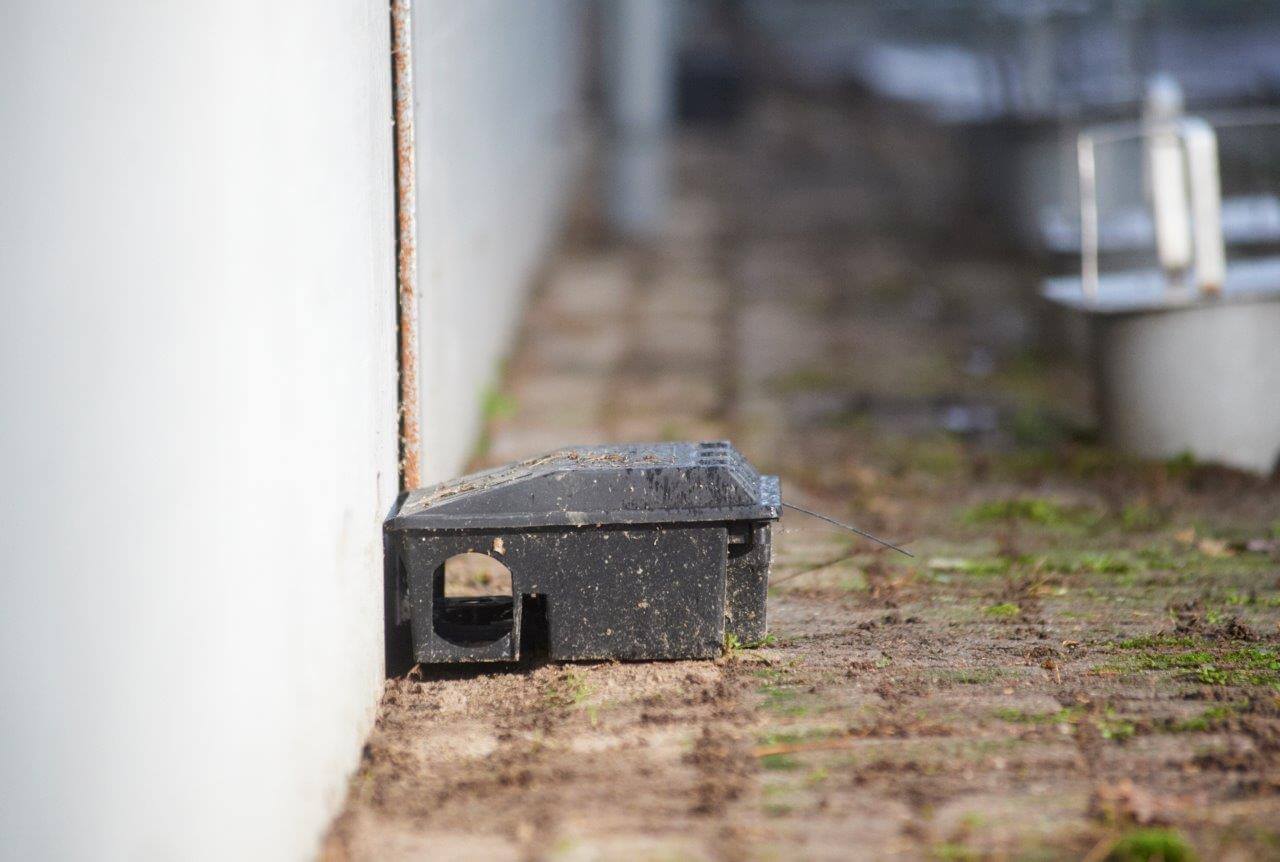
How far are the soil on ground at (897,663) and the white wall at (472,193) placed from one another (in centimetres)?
45

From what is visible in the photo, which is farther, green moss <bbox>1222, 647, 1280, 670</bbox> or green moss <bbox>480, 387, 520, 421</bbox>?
green moss <bbox>480, 387, 520, 421</bbox>

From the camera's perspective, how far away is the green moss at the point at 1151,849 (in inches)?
94.2

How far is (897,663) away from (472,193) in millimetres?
3157

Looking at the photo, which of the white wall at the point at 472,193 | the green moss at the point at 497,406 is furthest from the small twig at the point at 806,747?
the green moss at the point at 497,406

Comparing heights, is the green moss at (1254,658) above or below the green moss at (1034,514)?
below

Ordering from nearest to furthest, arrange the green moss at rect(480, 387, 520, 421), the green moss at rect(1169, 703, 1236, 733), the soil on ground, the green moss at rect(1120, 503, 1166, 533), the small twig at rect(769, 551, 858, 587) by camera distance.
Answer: the soil on ground → the green moss at rect(1169, 703, 1236, 733) → the small twig at rect(769, 551, 858, 587) → the green moss at rect(1120, 503, 1166, 533) → the green moss at rect(480, 387, 520, 421)

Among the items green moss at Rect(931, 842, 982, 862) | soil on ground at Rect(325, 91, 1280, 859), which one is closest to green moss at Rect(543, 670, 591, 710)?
soil on ground at Rect(325, 91, 1280, 859)

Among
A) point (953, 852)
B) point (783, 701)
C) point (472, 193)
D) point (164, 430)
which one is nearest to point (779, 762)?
point (783, 701)

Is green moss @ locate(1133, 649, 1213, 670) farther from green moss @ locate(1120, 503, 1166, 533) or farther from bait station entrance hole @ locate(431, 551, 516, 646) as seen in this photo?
bait station entrance hole @ locate(431, 551, 516, 646)

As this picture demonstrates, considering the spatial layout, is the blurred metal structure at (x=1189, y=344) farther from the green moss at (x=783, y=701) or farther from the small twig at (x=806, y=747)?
the small twig at (x=806, y=747)

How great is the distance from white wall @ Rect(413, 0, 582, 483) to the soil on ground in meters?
0.45

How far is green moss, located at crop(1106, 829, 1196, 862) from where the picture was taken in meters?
2.39

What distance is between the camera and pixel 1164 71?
38.7 feet

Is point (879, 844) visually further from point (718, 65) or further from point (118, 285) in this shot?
point (718, 65)
